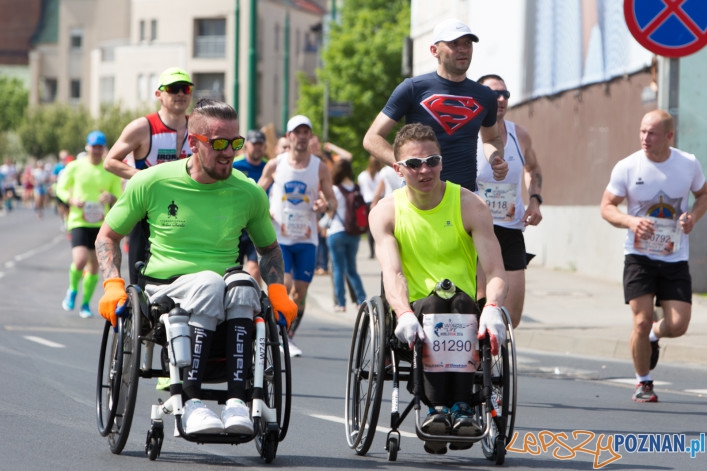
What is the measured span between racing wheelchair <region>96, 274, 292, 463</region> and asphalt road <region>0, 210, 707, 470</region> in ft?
0.54

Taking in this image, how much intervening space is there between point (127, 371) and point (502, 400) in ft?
5.84

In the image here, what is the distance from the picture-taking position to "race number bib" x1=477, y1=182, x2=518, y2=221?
968 centimetres

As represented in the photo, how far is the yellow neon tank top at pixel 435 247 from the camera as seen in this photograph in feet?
23.4

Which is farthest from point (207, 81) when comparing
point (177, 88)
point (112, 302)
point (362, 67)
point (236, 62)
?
point (112, 302)

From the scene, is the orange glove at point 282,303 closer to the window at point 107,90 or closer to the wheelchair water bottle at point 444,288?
the wheelchair water bottle at point 444,288

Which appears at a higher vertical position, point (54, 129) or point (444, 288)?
point (54, 129)

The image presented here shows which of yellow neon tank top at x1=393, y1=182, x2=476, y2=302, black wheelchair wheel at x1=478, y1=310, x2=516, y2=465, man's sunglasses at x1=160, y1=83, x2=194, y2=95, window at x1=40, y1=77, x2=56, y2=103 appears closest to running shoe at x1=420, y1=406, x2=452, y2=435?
black wheelchair wheel at x1=478, y1=310, x2=516, y2=465

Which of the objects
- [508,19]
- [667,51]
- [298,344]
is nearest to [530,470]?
[667,51]

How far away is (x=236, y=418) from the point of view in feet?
21.2

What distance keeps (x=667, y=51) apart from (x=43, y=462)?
6718 millimetres

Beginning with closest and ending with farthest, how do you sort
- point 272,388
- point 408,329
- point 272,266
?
point 408,329
point 272,388
point 272,266

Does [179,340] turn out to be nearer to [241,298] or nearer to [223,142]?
[241,298]

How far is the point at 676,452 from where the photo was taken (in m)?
7.48

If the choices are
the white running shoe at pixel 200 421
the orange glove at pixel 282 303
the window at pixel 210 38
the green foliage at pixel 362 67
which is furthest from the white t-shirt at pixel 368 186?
Answer: the window at pixel 210 38
